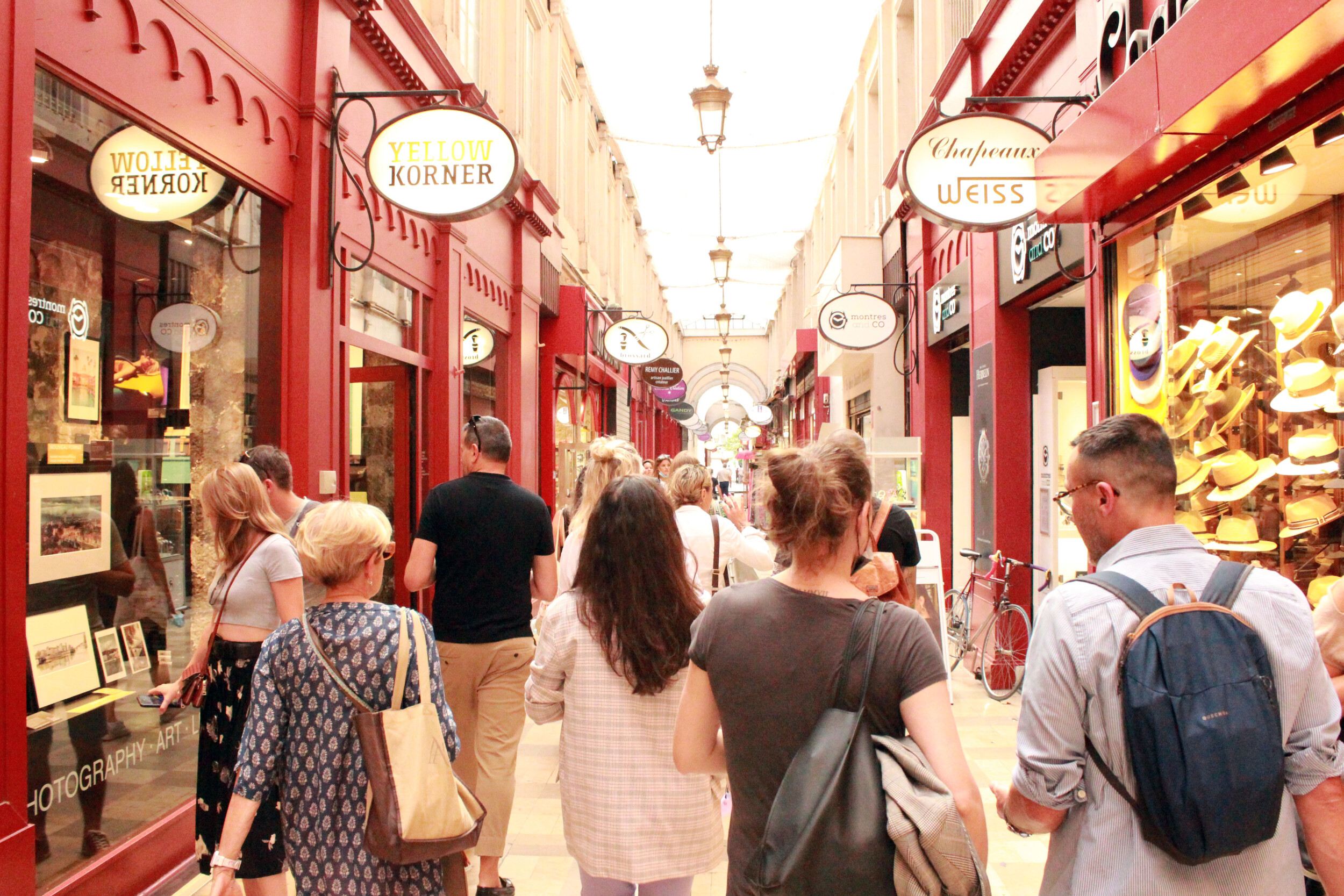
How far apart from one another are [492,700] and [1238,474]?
10.4 ft

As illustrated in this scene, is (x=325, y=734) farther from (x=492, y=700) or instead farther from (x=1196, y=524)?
(x=1196, y=524)

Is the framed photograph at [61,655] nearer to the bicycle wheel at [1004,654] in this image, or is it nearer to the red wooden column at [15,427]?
the red wooden column at [15,427]

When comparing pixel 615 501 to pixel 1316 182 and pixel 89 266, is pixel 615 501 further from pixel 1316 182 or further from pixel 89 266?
pixel 1316 182

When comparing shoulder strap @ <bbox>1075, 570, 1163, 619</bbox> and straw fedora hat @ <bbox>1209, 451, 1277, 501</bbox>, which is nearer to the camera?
shoulder strap @ <bbox>1075, 570, 1163, 619</bbox>

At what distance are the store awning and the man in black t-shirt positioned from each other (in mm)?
2711

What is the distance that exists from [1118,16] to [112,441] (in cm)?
480

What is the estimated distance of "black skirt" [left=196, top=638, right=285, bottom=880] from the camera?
2.85 m

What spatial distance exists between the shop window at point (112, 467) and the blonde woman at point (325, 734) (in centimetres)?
141

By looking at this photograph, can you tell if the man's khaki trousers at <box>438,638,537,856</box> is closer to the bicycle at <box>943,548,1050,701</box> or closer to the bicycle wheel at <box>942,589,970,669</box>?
the bicycle at <box>943,548,1050,701</box>

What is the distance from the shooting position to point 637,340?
14047 mm

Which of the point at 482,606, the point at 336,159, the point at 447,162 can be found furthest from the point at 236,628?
the point at 336,159

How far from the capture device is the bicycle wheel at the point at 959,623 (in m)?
7.80

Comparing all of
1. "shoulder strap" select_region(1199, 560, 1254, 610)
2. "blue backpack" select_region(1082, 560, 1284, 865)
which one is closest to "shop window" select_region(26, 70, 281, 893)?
"blue backpack" select_region(1082, 560, 1284, 865)

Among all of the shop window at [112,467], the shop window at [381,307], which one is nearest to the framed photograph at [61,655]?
the shop window at [112,467]
